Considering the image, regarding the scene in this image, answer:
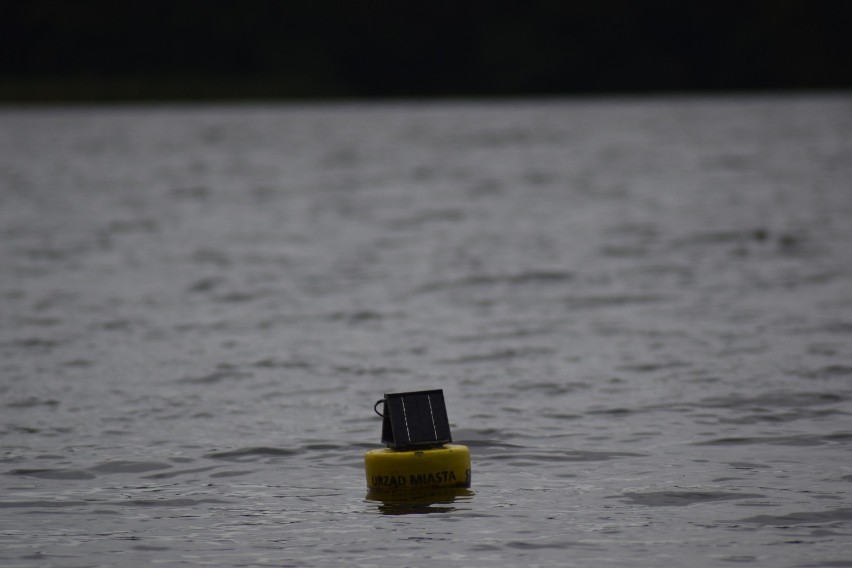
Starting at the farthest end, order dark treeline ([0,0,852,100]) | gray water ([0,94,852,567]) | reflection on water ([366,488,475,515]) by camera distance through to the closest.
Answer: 1. dark treeline ([0,0,852,100])
2. reflection on water ([366,488,475,515])
3. gray water ([0,94,852,567])

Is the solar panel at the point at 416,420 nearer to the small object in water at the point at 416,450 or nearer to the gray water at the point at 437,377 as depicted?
the small object in water at the point at 416,450

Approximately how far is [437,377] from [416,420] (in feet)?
19.4

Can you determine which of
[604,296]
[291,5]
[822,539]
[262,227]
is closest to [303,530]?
[822,539]

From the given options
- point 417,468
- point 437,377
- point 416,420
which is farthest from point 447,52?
point 417,468

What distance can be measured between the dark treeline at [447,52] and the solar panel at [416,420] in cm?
14045

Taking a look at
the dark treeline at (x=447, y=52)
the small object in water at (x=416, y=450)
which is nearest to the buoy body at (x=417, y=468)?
the small object in water at (x=416, y=450)

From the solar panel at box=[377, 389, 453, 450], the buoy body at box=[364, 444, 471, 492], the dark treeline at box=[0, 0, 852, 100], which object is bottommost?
the buoy body at box=[364, 444, 471, 492]

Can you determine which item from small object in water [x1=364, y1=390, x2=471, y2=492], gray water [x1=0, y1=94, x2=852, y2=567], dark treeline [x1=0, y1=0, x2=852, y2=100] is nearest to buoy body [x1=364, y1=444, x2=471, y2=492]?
small object in water [x1=364, y1=390, x2=471, y2=492]

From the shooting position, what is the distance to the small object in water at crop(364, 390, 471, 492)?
37.8 ft

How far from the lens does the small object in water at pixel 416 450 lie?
1152 centimetres

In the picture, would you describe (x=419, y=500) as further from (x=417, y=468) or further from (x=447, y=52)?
(x=447, y=52)

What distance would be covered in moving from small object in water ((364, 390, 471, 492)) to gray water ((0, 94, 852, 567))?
0.21 meters

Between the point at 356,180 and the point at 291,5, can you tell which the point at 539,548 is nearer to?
the point at 356,180

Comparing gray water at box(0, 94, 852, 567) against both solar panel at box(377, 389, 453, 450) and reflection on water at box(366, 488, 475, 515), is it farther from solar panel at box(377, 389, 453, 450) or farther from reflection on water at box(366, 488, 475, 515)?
solar panel at box(377, 389, 453, 450)
